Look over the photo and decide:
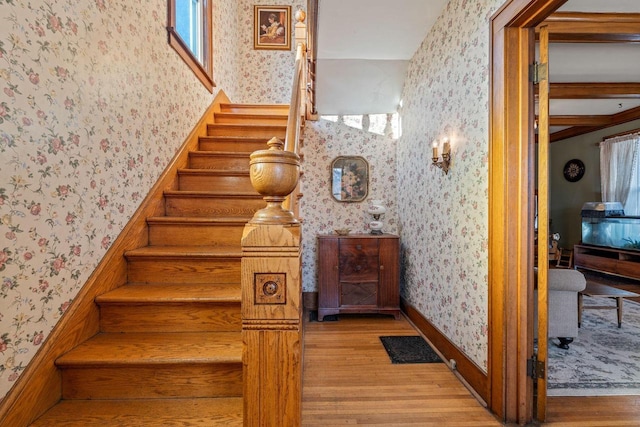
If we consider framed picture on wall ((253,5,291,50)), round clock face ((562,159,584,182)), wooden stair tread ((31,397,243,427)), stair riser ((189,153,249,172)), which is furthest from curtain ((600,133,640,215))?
wooden stair tread ((31,397,243,427))

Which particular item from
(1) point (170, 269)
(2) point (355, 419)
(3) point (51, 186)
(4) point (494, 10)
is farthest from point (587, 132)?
(3) point (51, 186)

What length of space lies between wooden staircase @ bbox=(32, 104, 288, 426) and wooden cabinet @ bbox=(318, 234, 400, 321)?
4.01 feet

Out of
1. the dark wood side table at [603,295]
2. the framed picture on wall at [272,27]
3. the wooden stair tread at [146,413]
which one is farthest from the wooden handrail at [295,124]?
the dark wood side table at [603,295]

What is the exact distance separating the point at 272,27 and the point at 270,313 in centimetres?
473

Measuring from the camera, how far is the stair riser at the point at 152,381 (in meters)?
1.28

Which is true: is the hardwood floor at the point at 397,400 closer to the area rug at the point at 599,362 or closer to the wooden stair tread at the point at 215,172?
the area rug at the point at 599,362

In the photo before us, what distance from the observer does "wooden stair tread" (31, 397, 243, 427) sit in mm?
1154

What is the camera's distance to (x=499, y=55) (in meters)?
1.66

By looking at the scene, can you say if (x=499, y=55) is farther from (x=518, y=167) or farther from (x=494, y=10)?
(x=518, y=167)

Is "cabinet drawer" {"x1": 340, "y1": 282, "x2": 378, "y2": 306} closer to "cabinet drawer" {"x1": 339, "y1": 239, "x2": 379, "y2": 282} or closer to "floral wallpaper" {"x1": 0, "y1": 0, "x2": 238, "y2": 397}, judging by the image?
"cabinet drawer" {"x1": 339, "y1": 239, "x2": 379, "y2": 282}

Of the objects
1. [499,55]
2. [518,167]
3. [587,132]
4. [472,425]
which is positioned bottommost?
[472,425]

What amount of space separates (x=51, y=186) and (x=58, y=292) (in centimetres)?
43

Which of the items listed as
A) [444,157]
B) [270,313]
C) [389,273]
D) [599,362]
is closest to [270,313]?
[270,313]

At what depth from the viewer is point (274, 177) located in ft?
2.77
